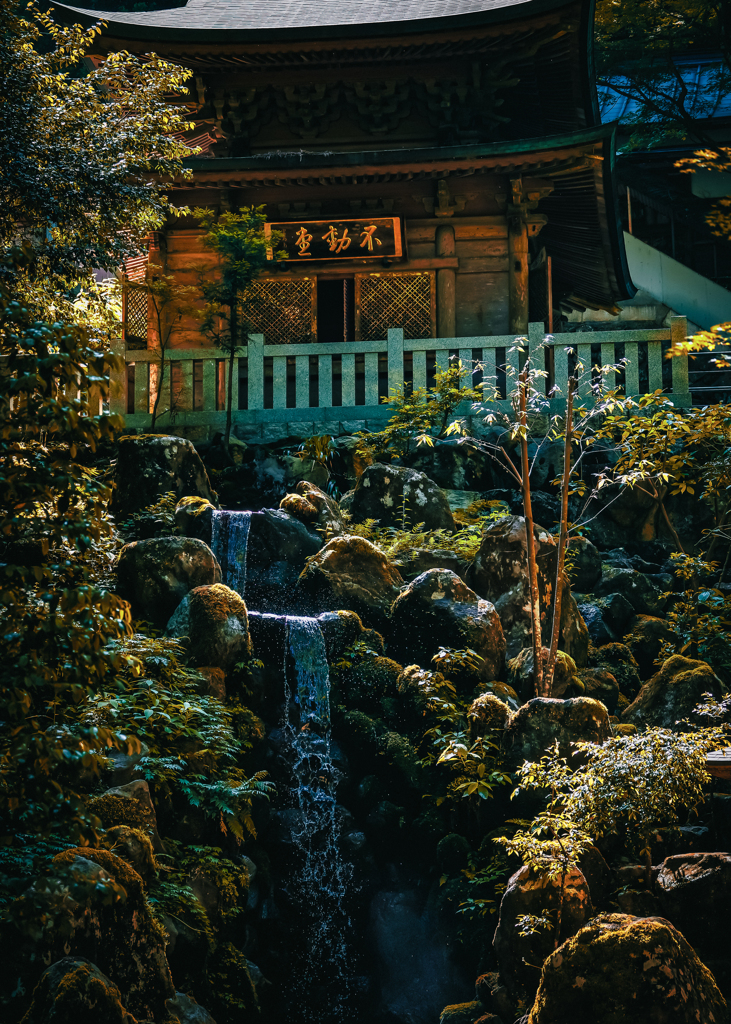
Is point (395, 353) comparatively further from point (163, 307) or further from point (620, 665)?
point (620, 665)

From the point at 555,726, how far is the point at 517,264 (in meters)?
11.4

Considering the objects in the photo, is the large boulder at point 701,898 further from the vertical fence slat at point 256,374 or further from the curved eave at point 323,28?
the curved eave at point 323,28

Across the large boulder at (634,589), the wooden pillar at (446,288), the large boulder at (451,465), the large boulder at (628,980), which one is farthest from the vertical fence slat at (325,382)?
the large boulder at (628,980)

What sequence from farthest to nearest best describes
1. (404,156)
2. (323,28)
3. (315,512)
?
(323,28)
(404,156)
(315,512)

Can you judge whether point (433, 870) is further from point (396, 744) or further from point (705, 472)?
point (705, 472)

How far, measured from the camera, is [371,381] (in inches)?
607

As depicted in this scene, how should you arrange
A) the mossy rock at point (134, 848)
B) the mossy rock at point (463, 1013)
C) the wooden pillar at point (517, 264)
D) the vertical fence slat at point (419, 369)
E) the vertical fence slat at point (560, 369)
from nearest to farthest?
the mossy rock at point (134, 848) < the mossy rock at point (463, 1013) < the vertical fence slat at point (560, 369) < the vertical fence slat at point (419, 369) < the wooden pillar at point (517, 264)

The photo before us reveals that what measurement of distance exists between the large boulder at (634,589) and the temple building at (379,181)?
4663mm

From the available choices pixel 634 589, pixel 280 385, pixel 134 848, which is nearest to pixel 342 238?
pixel 280 385

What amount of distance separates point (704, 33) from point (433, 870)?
87.8ft

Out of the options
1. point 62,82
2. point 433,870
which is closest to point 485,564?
point 433,870

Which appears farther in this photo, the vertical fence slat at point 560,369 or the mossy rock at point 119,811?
the vertical fence slat at point 560,369

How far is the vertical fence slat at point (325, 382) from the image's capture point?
1534 centimetres

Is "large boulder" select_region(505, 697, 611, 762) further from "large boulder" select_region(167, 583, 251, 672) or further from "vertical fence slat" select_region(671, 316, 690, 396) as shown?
"vertical fence slat" select_region(671, 316, 690, 396)
